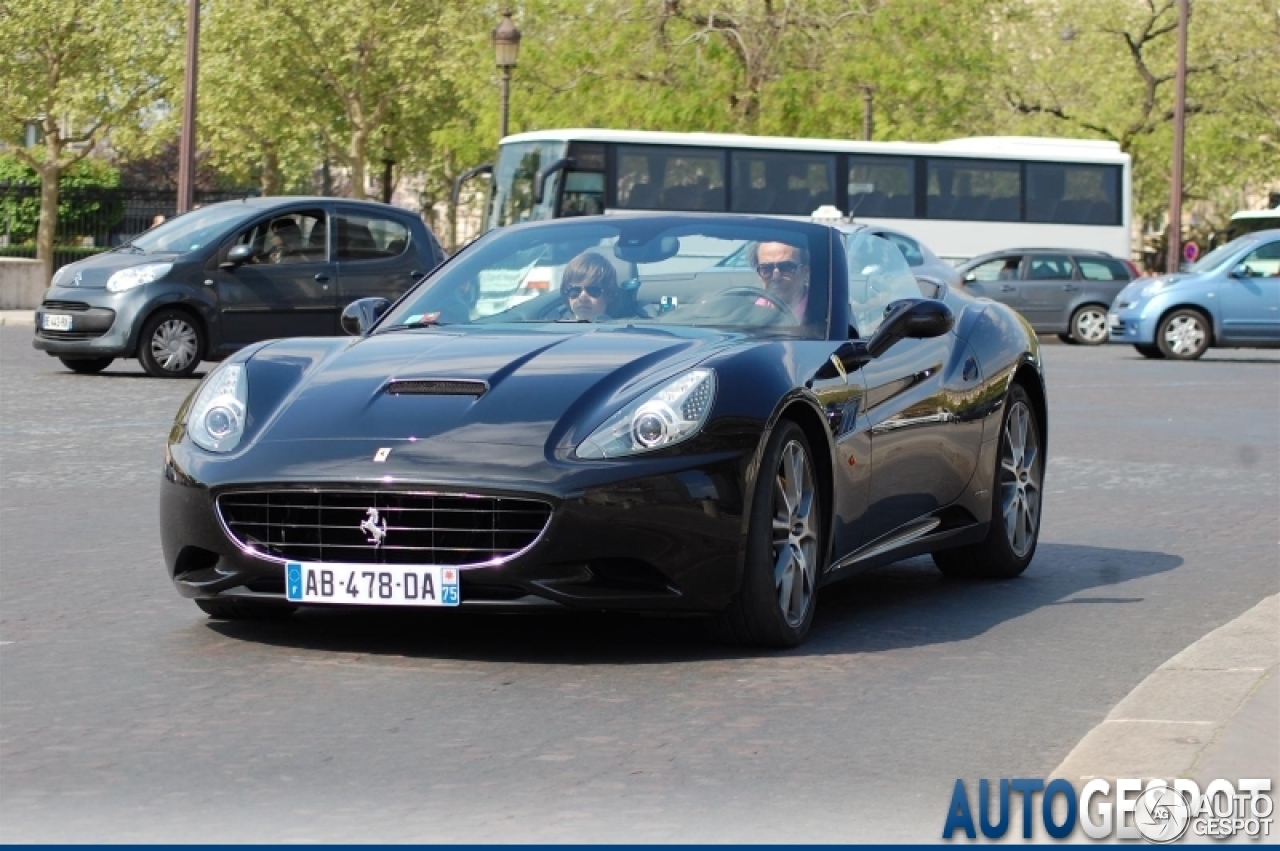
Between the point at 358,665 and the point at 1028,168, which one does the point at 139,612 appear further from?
the point at 1028,168

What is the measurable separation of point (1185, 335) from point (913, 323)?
82.7ft

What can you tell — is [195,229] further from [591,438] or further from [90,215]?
[90,215]

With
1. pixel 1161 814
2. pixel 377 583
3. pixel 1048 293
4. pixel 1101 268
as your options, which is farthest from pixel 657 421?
pixel 1101 268

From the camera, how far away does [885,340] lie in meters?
8.21

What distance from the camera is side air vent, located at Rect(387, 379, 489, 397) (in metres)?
7.19

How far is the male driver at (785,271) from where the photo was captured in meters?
8.27

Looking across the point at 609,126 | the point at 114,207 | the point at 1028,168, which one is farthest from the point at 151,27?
the point at 1028,168

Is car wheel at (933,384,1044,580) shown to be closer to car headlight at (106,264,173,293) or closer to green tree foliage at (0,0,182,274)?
car headlight at (106,264,173,293)

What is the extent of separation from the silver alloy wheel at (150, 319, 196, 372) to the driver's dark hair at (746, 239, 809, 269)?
13.9 m

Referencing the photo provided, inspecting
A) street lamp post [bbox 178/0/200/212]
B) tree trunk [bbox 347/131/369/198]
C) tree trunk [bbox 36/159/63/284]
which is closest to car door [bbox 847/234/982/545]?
street lamp post [bbox 178/0/200/212]

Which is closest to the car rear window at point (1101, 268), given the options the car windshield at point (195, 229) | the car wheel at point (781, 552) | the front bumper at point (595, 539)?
the car windshield at point (195, 229)

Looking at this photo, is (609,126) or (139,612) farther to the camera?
(609,126)

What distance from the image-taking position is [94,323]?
21.5 metres

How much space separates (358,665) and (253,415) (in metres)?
0.82
